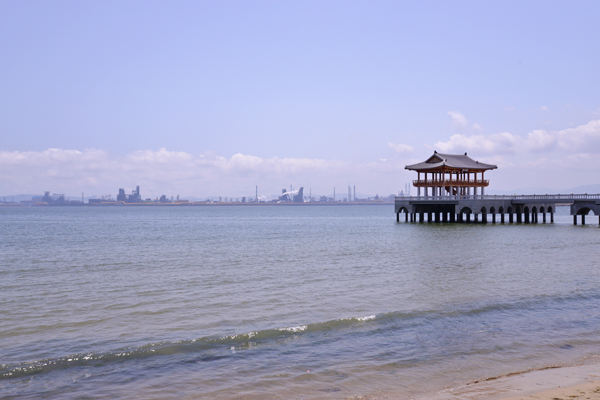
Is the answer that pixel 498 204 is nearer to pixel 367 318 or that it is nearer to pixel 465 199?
pixel 465 199

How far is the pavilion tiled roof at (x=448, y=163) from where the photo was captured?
207 ft

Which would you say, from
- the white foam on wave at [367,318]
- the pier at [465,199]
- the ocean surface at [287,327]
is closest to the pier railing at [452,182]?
the pier at [465,199]

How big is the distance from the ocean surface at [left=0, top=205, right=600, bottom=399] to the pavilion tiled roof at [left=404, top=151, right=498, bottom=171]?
121 feet

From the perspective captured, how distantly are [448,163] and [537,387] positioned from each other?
188 feet

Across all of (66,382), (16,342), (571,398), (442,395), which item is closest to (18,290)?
(16,342)

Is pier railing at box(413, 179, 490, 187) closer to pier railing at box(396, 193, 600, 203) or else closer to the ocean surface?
pier railing at box(396, 193, 600, 203)

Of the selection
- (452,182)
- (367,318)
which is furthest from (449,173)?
(367,318)

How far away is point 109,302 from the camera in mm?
16750

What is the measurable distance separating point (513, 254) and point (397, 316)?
19588 mm

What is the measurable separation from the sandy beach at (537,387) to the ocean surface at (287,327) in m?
0.45

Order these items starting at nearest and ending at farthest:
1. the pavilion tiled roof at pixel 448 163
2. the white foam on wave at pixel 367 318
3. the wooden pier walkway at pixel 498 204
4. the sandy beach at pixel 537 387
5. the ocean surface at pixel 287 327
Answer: the sandy beach at pixel 537 387 < the ocean surface at pixel 287 327 < the white foam on wave at pixel 367 318 < the wooden pier walkway at pixel 498 204 < the pavilion tiled roof at pixel 448 163

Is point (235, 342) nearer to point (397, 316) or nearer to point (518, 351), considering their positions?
point (397, 316)

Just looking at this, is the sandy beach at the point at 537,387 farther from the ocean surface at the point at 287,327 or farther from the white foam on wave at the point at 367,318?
the white foam on wave at the point at 367,318

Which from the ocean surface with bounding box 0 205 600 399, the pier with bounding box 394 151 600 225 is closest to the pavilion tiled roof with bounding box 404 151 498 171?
the pier with bounding box 394 151 600 225
